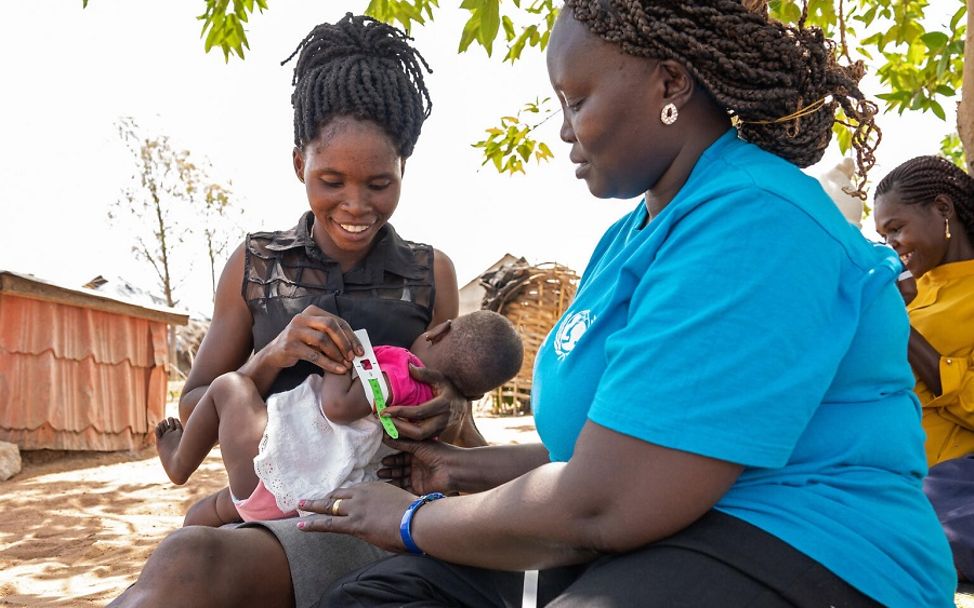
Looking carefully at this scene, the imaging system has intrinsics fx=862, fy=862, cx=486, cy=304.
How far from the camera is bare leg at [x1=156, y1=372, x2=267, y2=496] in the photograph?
93.7 inches

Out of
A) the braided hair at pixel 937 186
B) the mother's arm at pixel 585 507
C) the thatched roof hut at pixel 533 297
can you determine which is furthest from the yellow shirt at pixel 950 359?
the thatched roof hut at pixel 533 297

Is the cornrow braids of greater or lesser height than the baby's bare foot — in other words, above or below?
above

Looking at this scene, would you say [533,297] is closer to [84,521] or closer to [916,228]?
[84,521]

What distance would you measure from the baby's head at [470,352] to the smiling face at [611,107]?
0.87 metres

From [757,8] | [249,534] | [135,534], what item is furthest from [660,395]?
[135,534]

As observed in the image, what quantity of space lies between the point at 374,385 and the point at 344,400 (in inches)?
5.3

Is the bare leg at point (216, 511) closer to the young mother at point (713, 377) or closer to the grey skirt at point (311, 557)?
the grey skirt at point (311, 557)

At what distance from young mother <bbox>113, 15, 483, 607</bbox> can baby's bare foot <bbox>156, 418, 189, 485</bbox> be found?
107 millimetres

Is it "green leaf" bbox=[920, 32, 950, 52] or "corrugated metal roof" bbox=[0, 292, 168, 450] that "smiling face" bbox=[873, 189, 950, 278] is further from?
"corrugated metal roof" bbox=[0, 292, 168, 450]

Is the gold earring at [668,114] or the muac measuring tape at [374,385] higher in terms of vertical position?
the gold earring at [668,114]

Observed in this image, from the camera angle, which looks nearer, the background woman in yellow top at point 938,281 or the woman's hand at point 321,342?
the woman's hand at point 321,342

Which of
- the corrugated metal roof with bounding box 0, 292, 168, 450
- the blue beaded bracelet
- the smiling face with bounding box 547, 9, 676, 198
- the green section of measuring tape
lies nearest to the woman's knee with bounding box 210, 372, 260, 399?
the green section of measuring tape

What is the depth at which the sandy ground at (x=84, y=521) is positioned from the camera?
4207 millimetres

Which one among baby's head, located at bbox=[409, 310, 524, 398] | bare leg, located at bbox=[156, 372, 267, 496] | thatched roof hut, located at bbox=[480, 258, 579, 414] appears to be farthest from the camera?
thatched roof hut, located at bbox=[480, 258, 579, 414]
